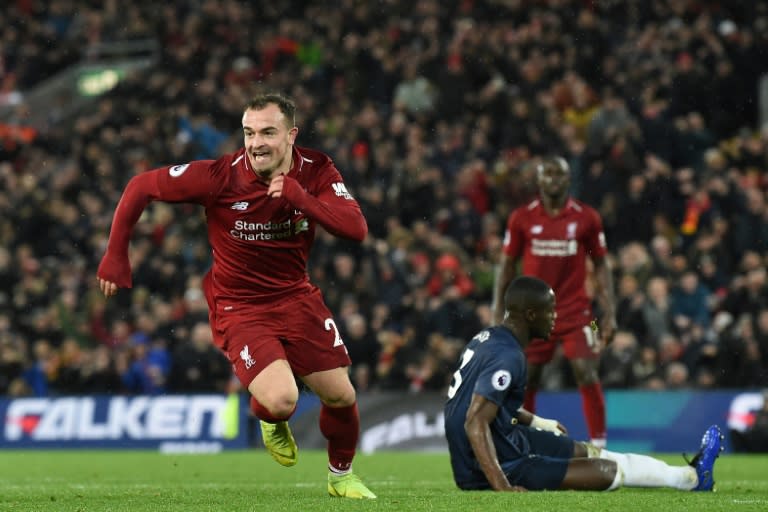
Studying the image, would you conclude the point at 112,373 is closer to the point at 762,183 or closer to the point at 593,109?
the point at 593,109

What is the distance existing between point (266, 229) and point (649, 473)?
105 inches

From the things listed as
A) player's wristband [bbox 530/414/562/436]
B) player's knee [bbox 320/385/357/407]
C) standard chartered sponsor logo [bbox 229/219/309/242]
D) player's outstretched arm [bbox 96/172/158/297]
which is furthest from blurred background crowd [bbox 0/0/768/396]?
player's outstretched arm [bbox 96/172/158/297]

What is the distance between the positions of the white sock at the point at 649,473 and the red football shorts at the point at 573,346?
293 centimetres

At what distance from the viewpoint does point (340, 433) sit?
27.8 feet

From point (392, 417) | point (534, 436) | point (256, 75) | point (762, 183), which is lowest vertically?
point (392, 417)

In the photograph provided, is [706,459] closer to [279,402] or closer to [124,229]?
[279,402]

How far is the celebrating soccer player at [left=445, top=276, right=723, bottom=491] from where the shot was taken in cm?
780

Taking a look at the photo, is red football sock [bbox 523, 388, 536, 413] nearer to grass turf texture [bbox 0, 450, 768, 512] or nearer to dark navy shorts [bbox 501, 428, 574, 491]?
grass turf texture [bbox 0, 450, 768, 512]

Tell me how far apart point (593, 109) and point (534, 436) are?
1154cm

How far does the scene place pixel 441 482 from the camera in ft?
33.4

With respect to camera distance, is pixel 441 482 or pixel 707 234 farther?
pixel 707 234

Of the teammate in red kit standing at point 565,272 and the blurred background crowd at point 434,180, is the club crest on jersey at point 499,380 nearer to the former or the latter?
the teammate in red kit standing at point 565,272

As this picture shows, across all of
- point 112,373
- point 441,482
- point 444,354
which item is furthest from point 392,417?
point 441,482

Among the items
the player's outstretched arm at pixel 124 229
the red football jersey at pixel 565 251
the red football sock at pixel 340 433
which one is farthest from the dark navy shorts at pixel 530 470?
the red football jersey at pixel 565 251
